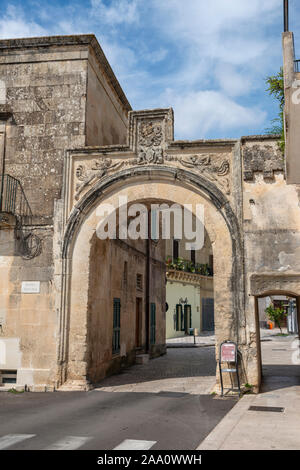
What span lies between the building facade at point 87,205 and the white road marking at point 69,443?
419cm

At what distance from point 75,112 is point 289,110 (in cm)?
537

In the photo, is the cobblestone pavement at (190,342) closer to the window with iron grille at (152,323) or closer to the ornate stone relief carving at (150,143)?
the window with iron grille at (152,323)

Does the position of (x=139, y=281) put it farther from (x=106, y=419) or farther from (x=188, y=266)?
(x=188, y=266)

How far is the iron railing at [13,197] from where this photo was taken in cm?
1059

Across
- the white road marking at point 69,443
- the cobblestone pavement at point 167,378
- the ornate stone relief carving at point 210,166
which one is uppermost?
the ornate stone relief carving at point 210,166

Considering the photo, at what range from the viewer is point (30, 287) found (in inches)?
405

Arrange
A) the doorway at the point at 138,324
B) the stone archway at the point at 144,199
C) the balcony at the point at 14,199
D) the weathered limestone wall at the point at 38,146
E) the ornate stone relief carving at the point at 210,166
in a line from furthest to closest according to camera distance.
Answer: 1. the doorway at the point at 138,324
2. the balcony at the point at 14,199
3. the weathered limestone wall at the point at 38,146
4. the ornate stone relief carving at the point at 210,166
5. the stone archway at the point at 144,199

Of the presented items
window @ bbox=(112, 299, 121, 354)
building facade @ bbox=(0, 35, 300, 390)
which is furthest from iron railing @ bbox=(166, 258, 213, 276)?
building facade @ bbox=(0, 35, 300, 390)

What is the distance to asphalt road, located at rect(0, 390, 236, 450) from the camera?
5.43m

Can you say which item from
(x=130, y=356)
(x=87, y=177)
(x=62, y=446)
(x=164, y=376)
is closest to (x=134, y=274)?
(x=130, y=356)

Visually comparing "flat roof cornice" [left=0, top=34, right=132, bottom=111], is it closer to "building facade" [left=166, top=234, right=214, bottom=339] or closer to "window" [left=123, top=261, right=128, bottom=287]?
"window" [left=123, top=261, right=128, bottom=287]

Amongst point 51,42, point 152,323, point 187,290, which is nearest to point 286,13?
point 51,42

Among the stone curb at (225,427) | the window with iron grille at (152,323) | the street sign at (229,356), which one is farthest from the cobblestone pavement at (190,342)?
the stone curb at (225,427)

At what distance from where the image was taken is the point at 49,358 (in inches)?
391
